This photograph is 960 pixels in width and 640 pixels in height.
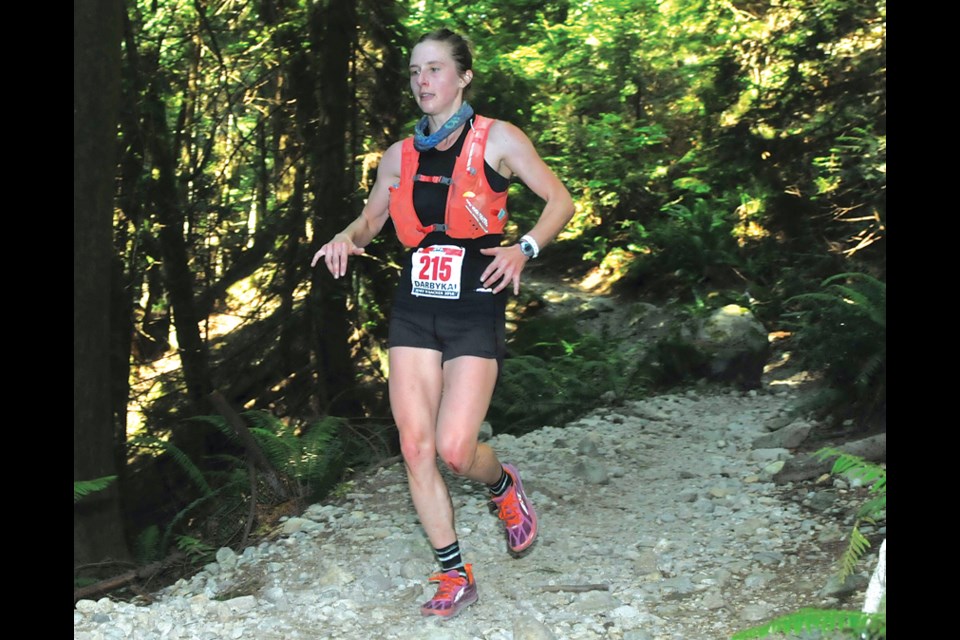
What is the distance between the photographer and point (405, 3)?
34.2 feet

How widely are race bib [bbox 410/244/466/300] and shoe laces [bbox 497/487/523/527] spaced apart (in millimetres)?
1172

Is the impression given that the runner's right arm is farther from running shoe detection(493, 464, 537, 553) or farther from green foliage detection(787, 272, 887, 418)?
green foliage detection(787, 272, 887, 418)

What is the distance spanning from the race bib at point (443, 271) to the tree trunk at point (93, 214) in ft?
9.63

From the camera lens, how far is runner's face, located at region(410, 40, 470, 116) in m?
4.57

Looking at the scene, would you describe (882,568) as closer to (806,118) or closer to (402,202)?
(402,202)

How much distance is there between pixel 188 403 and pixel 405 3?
4.53m

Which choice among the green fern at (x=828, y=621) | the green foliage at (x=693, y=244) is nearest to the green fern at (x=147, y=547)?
the green fern at (x=828, y=621)

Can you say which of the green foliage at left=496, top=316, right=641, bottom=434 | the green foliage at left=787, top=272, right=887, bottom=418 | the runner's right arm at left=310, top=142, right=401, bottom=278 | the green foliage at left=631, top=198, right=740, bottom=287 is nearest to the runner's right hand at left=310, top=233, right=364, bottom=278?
the runner's right arm at left=310, top=142, right=401, bottom=278

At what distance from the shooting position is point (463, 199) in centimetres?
450

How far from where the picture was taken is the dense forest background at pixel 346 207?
6762 millimetres

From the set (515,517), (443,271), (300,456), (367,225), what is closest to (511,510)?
(515,517)

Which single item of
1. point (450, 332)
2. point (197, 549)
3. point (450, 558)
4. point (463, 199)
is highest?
point (463, 199)

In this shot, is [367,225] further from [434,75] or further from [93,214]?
[93,214]

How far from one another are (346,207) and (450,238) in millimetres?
5204
